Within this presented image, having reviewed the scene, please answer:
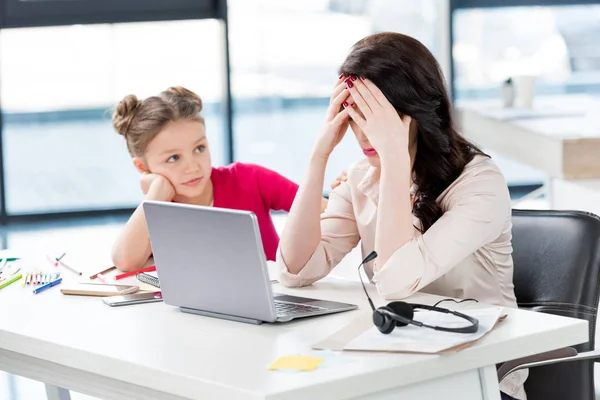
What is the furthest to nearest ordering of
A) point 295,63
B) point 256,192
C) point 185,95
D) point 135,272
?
point 295,63, point 256,192, point 185,95, point 135,272

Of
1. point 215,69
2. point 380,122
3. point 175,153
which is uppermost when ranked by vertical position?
point 215,69

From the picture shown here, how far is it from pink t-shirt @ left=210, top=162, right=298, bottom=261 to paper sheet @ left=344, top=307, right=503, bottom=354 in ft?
3.70

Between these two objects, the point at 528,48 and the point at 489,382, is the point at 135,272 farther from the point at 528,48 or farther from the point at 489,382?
the point at 528,48

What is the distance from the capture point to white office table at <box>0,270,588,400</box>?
1435 millimetres

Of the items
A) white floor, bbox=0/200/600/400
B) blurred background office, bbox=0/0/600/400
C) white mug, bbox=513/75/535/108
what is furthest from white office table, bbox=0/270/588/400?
blurred background office, bbox=0/0/600/400

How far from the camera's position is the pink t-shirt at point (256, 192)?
275cm

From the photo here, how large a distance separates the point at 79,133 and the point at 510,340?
17.3ft

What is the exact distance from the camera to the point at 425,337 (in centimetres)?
157

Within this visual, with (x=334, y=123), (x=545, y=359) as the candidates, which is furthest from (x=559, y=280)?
(x=334, y=123)

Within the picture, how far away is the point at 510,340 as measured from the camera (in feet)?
5.15

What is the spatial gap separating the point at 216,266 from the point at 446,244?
0.46m

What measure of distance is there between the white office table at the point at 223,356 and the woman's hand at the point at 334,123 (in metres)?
0.33

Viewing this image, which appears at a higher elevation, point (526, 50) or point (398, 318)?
point (526, 50)

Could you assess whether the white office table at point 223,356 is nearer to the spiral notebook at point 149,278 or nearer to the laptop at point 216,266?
the laptop at point 216,266
